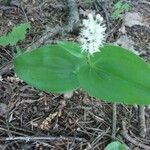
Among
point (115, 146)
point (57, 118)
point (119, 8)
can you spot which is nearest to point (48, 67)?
point (57, 118)

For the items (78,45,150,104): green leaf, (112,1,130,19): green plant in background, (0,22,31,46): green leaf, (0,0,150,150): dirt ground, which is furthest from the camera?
(112,1,130,19): green plant in background

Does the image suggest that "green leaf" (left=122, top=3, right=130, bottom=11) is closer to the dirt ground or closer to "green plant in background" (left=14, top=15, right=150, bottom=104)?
the dirt ground

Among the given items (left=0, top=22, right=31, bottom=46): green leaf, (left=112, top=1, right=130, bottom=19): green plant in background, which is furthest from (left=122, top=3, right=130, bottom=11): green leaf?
(left=0, top=22, right=31, bottom=46): green leaf

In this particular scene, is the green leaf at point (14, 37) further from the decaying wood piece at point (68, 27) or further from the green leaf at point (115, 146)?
the green leaf at point (115, 146)

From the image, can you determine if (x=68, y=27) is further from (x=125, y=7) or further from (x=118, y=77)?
(x=118, y=77)

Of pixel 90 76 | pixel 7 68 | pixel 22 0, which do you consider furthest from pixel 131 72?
pixel 22 0

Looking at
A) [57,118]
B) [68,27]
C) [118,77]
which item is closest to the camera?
[118,77]
